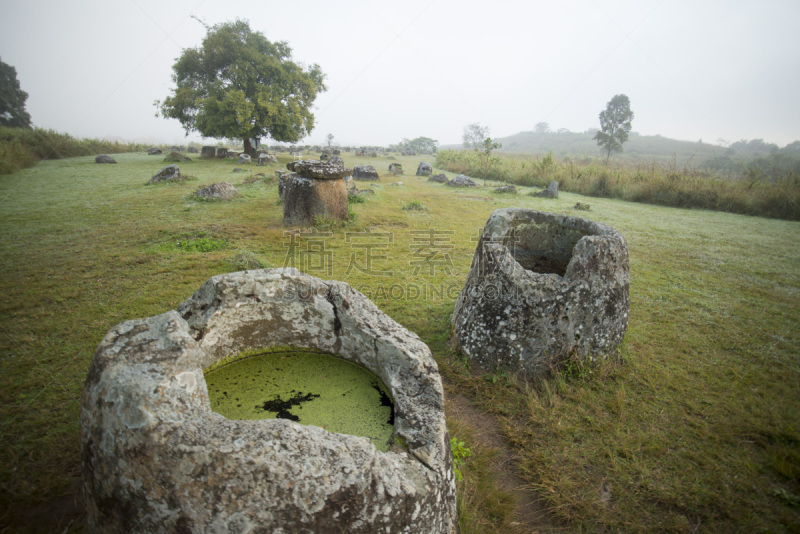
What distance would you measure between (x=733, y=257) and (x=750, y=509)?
21.4 ft

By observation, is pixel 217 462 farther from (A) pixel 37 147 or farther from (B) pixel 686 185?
(A) pixel 37 147

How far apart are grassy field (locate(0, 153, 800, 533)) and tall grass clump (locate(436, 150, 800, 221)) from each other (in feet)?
10.8

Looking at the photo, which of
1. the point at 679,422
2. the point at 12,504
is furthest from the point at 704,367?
the point at 12,504

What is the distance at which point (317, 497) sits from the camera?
1.34 metres

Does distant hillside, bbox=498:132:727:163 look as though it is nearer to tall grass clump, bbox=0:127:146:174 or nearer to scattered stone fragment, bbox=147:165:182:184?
scattered stone fragment, bbox=147:165:182:184

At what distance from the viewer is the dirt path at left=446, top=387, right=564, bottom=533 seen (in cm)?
221

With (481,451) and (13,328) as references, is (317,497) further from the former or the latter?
(13,328)

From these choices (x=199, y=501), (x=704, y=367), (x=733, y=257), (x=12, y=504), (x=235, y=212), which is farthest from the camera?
(x=235, y=212)

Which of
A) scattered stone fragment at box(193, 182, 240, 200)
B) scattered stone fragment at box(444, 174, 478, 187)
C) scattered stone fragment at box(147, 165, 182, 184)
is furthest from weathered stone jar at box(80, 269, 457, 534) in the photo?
scattered stone fragment at box(444, 174, 478, 187)

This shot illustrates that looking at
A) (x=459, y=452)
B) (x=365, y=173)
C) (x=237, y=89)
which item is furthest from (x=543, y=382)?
(x=237, y=89)

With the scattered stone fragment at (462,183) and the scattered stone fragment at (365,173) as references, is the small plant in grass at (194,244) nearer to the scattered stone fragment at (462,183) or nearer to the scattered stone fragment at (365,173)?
the scattered stone fragment at (365,173)

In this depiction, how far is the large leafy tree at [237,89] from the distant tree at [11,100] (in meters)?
11.3

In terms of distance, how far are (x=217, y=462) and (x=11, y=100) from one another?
34478 millimetres

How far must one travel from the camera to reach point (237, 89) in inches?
798
